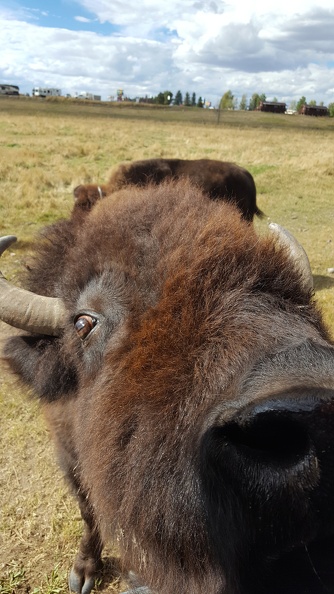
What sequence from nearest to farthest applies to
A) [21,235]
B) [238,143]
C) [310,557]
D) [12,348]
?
[310,557]
[12,348]
[21,235]
[238,143]

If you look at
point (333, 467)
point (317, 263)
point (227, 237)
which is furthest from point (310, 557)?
point (317, 263)

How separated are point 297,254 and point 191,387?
1527 mm

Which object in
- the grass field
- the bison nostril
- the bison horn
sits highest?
the bison nostril

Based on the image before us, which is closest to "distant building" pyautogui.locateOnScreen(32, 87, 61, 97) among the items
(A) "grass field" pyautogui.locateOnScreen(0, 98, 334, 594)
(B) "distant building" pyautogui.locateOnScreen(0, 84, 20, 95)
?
(B) "distant building" pyautogui.locateOnScreen(0, 84, 20, 95)

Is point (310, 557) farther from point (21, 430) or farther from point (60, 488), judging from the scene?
point (21, 430)

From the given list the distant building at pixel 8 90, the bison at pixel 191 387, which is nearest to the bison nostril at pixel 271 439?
the bison at pixel 191 387

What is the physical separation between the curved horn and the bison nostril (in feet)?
4.61

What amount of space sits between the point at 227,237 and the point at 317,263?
1019 centimetres

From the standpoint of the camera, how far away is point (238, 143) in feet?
138

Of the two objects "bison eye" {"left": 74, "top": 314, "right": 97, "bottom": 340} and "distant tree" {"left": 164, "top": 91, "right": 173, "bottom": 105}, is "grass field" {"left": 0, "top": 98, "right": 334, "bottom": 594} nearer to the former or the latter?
"bison eye" {"left": 74, "top": 314, "right": 97, "bottom": 340}

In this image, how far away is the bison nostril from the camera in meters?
1.53

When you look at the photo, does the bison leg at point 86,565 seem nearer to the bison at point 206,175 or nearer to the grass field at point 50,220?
the grass field at point 50,220

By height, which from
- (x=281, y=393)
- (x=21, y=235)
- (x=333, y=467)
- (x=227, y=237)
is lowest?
(x=21, y=235)

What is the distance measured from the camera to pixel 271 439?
1.60m
